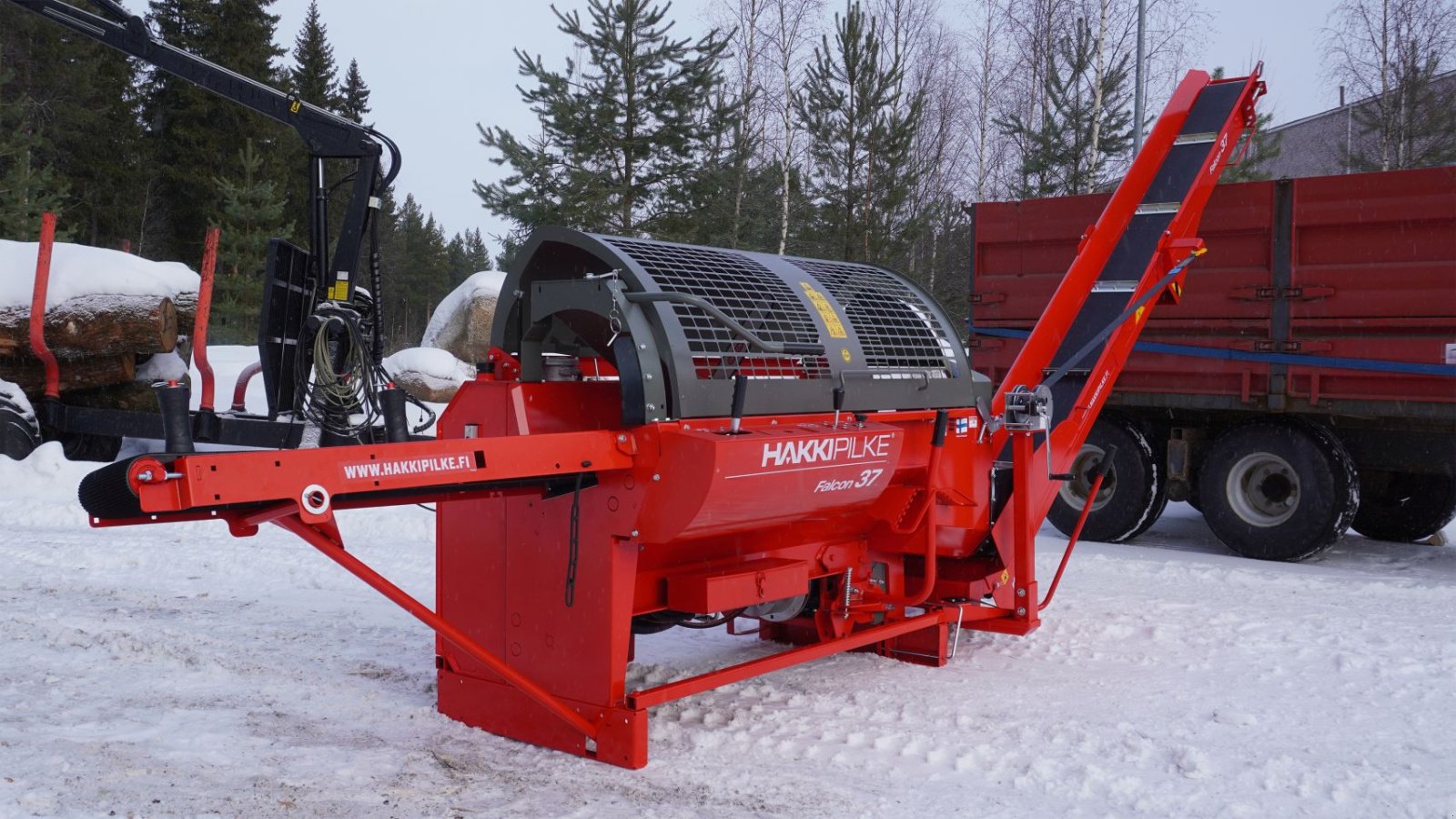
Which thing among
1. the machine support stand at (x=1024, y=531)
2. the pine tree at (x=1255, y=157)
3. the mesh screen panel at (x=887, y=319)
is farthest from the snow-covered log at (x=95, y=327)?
the pine tree at (x=1255, y=157)

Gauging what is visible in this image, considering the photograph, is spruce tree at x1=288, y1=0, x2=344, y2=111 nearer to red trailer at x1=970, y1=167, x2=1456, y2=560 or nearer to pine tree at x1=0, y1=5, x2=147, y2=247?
pine tree at x1=0, y1=5, x2=147, y2=247

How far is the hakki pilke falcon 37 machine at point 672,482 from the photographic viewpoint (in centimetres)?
351

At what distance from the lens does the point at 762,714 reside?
4414 millimetres

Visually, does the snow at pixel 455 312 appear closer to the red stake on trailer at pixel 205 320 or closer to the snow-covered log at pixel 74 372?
the snow-covered log at pixel 74 372

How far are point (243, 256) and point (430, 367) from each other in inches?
327

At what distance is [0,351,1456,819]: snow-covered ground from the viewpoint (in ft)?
11.6

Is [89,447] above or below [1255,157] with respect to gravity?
below

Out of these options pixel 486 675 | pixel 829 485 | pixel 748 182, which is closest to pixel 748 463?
pixel 829 485

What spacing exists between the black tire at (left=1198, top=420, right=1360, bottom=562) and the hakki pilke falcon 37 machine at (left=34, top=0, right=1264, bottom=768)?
2983mm

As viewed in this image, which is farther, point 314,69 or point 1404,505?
point 314,69

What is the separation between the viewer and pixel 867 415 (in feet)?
14.8

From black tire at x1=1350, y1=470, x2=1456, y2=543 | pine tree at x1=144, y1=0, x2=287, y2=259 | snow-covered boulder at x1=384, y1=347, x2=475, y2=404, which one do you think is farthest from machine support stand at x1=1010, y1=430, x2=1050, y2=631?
pine tree at x1=144, y1=0, x2=287, y2=259

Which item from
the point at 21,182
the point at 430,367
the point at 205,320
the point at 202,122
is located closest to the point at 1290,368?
the point at 205,320

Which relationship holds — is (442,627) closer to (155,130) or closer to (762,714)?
(762,714)
